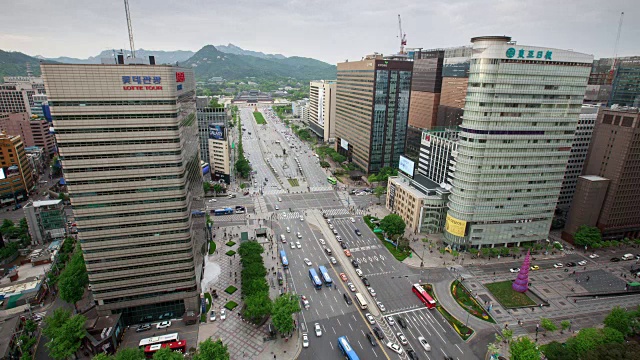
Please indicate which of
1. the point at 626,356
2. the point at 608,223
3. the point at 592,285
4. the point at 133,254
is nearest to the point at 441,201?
the point at 592,285

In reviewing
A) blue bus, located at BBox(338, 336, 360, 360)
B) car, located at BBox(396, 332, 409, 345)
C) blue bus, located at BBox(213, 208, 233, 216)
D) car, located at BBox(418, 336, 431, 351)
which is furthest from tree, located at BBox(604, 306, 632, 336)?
blue bus, located at BBox(213, 208, 233, 216)

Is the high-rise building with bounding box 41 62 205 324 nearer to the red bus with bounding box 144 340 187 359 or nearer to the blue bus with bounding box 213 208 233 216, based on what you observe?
the red bus with bounding box 144 340 187 359

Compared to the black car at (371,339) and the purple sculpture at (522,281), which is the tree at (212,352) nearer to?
the black car at (371,339)

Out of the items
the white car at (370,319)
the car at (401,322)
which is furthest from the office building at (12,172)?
the car at (401,322)

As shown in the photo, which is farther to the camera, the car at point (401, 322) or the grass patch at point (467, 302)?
the grass patch at point (467, 302)

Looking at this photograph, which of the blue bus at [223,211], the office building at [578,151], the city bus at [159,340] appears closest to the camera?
the city bus at [159,340]
